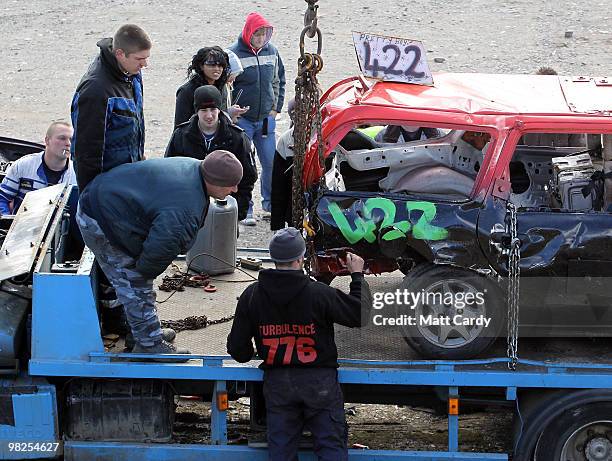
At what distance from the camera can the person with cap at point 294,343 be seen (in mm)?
5629

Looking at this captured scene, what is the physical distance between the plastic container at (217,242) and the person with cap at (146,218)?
1.35 meters

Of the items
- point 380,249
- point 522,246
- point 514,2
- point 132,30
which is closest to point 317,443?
point 380,249

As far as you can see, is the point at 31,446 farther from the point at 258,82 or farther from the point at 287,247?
the point at 258,82

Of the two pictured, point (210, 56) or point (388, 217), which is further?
point (210, 56)

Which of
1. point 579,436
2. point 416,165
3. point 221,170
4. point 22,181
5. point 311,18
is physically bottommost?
point 579,436

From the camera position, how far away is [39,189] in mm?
7641

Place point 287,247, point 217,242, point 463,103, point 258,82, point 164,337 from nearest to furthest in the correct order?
point 287,247
point 463,103
point 164,337
point 217,242
point 258,82

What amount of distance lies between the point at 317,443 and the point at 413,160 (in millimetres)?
1916

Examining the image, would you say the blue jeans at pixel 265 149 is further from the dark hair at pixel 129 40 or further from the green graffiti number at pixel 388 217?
the dark hair at pixel 129 40

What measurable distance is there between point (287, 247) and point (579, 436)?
2005mm

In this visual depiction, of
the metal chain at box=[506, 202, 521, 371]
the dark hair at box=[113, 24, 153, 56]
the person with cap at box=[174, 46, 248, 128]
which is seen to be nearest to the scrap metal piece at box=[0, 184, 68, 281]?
the dark hair at box=[113, 24, 153, 56]

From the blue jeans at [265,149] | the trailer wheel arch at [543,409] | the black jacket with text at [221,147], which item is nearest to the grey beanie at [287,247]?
the trailer wheel arch at [543,409]

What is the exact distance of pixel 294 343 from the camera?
5.68m

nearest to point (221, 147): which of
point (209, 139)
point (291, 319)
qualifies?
point (209, 139)
